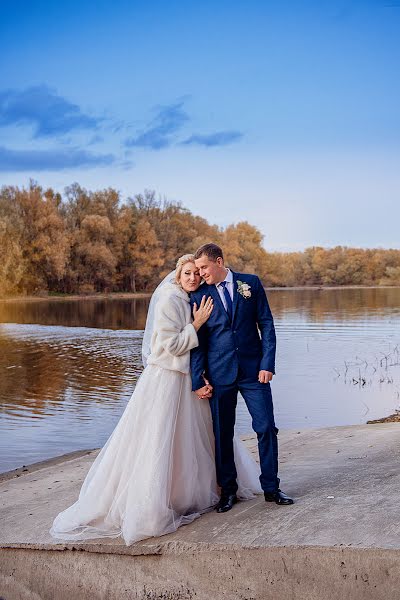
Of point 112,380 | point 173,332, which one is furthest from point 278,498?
point 112,380

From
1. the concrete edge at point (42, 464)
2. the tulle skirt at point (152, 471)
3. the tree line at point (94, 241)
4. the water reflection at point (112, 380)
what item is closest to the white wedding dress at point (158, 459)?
the tulle skirt at point (152, 471)

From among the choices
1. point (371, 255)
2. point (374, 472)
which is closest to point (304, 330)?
point (374, 472)

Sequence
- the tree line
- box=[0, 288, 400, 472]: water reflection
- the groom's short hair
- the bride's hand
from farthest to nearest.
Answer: the tree line < box=[0, 288, 400, 472]: water reflection < the bride's hand < the groom's short hair

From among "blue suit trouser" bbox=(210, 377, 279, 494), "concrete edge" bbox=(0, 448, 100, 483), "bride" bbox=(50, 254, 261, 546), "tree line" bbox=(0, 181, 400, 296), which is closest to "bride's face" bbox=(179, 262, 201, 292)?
"bride" bbox=(50, 254, 261, 546)

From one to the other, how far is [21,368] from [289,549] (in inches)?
710

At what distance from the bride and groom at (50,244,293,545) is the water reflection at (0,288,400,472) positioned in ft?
17.7

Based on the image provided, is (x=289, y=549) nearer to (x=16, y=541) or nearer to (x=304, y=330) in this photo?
(x=16, y=541)

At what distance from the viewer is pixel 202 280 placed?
6.00 m

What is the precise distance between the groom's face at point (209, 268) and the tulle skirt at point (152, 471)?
74 centimetres

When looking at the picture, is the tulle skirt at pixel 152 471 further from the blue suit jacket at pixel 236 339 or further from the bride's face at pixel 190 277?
the bride's face at pixel 190 277

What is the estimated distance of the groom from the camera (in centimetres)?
584

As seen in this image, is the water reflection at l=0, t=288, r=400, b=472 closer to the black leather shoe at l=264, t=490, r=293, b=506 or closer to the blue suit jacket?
the black leather shoe at l=264, t=490, r=293, b=506

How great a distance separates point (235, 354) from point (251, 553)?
→ 138cm

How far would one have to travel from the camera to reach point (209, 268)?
5797mm
